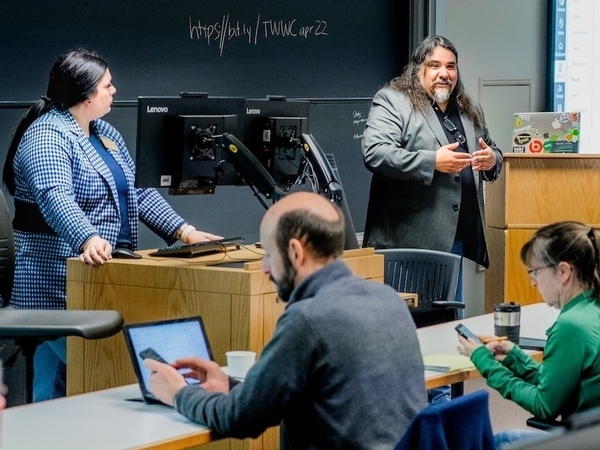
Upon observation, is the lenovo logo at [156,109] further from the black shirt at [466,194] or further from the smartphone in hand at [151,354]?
the black shirt at [466,194]

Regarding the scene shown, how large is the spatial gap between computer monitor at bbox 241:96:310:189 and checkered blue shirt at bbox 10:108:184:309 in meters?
0.50

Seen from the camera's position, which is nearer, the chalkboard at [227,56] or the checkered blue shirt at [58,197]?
the checkered blue shirt at [58,197]

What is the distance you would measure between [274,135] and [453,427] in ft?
6.34

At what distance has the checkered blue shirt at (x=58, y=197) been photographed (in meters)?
3.54

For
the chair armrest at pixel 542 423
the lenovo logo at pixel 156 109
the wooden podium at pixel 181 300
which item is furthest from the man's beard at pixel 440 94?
the chair armrest at pixel 542 423

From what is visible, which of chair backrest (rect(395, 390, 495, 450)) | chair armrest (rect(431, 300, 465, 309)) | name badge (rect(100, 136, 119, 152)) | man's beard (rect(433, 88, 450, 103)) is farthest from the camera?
man's beard (rect(433, 88, 450, 103))

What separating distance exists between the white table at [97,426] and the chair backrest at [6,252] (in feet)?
3.64

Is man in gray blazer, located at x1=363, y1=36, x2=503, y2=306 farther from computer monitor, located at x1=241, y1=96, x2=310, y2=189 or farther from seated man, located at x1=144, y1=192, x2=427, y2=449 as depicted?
seated man, located at x1=144, y1=192, x2=427, y2=449

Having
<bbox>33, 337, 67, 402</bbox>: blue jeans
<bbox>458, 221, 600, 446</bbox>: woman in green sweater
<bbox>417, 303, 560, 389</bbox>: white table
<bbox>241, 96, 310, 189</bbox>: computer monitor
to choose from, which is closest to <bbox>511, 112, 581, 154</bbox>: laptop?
<bbox>417, 303, 560, 389</bbox>: white table

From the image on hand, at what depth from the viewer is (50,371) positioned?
379 centimetres

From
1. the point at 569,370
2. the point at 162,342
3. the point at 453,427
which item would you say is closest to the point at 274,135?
the point at 162,342

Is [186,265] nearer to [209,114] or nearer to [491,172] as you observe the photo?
[209,114]

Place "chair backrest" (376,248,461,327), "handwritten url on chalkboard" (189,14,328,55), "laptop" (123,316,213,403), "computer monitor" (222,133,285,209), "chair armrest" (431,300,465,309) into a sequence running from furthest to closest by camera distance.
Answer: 1. "handwritten url on chalkboard" (189,14,328,55)
2. "chair backrest" (376,248,461,327)
3. "chair armrest" (431,300,465,309)
4. "computer monitor" (222,133,285,209)
5. "laptop" (123,316,213,403)

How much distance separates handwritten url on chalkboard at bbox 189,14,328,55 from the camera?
205 inches
